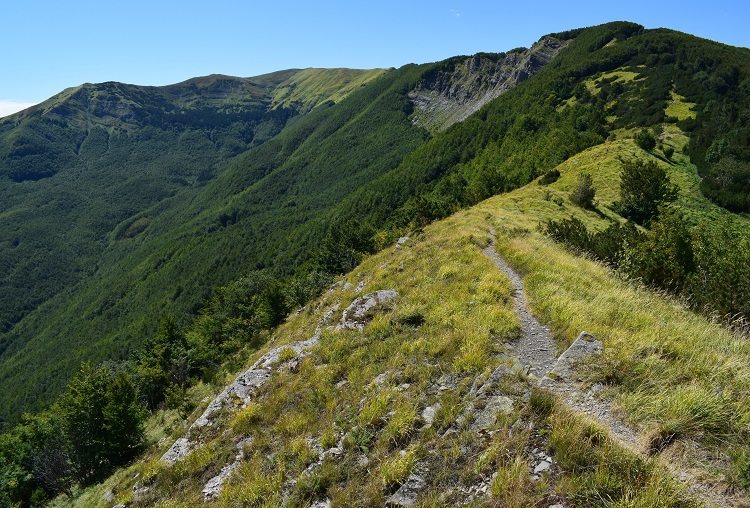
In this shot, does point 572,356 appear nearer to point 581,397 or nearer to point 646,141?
point 581,397

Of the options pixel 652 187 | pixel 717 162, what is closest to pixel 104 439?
pixel 652 187

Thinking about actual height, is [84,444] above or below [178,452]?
below

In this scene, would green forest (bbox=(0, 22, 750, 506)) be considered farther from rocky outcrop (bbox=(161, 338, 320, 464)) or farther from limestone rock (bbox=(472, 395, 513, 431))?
rocky outcrop (bbox=(161, 338, 320, 464))

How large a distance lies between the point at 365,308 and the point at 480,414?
32.1 feet

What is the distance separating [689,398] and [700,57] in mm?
128477

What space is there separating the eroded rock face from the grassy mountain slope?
539mm

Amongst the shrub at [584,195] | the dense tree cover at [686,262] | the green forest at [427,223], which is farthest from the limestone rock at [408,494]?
the shrub at [584,195]

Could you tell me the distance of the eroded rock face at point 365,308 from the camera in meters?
16.1

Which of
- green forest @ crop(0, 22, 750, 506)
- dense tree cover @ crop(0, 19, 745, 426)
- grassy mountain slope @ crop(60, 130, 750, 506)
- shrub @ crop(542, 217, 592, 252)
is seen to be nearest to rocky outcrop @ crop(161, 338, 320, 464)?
grassy mountain slope @ crop(60, 130, 750, 506)

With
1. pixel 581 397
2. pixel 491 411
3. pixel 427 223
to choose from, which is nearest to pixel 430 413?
pixel 491 411

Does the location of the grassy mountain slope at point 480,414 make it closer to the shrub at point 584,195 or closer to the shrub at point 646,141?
the shrub at point 584,195

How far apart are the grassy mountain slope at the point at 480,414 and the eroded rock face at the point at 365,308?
54 cm

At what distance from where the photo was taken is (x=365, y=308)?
1698cm

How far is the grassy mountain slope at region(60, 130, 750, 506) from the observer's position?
18.4ft
